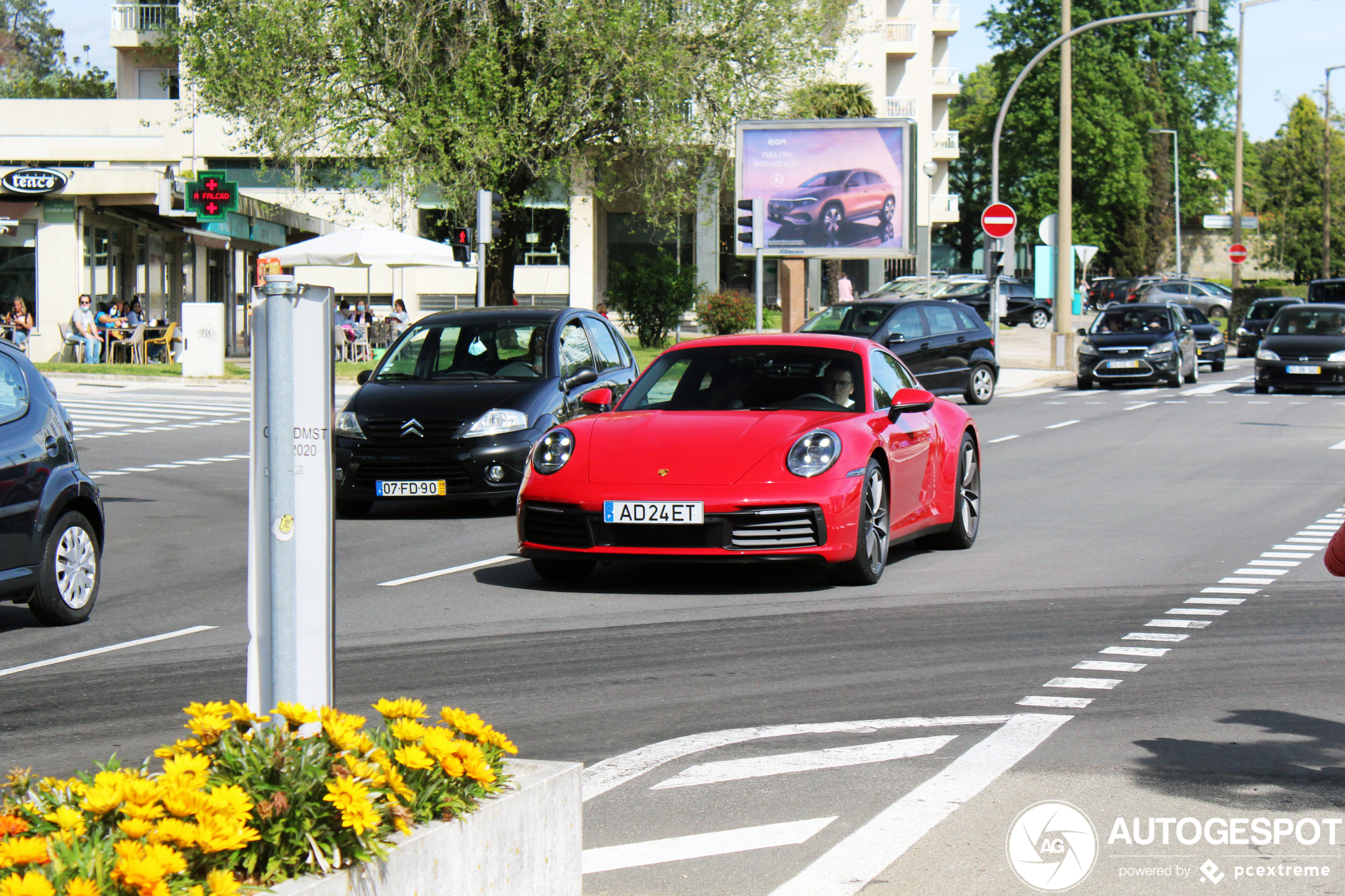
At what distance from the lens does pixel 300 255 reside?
90.6ft

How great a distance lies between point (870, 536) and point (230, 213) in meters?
27.6

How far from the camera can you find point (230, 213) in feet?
113

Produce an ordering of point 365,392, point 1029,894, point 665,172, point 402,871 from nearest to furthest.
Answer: point 402,871, point 1029,894, point 365,392, point 665,172

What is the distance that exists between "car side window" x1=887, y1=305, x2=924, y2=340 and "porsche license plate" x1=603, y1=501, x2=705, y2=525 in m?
18.1

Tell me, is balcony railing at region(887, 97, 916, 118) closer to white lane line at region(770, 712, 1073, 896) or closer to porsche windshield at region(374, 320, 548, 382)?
porsche windshield at region(374, 320, 548, 382)

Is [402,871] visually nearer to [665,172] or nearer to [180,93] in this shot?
[665,172]

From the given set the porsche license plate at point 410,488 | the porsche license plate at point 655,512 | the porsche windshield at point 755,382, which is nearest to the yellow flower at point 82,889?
the porsche license plate at point 655,512

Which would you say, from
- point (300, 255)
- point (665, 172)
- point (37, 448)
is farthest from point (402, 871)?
point (665, 172)

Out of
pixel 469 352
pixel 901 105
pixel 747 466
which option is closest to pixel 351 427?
pixel 469 352

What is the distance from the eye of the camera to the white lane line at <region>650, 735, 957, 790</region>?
5168 millimetres

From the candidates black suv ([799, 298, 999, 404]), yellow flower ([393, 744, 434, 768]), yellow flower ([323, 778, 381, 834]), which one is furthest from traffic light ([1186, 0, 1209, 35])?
yellow flower ([323, 778, 381, 834])

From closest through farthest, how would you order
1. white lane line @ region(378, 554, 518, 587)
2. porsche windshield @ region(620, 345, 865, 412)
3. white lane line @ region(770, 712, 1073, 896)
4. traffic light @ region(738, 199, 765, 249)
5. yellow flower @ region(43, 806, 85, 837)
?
1. yellow flower @ region(43, 806, 85, 837)
2. white lane line @ region(770, 712, 1073, 896)
3. white lane line @ region(378, 554, 518, 587)
4. porsche windshield @ region(620, 345, 865, 412)
5. traffic light @ region(738, 199, 765, 249)

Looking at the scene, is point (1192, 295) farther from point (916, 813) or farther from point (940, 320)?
point (916, 813)

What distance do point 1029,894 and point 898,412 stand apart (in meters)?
5.86
